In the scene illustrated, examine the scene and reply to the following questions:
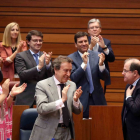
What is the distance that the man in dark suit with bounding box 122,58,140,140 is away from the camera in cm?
218

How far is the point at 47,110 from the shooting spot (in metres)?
2.00

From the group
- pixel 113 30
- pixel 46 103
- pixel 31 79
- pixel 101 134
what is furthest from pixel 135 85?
pixel 113 30

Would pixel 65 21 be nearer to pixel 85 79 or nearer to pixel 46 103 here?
pixel 85 79

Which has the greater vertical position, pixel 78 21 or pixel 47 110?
pixel 78 21

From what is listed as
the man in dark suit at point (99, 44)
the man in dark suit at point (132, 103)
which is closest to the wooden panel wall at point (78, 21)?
the man in dark suit at point (99, 44)

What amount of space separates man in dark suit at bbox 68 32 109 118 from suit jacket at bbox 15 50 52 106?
0.25m

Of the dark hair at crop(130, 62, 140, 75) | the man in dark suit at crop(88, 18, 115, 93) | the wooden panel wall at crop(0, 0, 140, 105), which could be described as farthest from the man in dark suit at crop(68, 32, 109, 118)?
the wooden panel wall at crop(0, 0, 140, 105)

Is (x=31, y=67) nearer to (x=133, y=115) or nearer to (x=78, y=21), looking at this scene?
(x=133, y=115)

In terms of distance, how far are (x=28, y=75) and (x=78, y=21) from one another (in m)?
1.63

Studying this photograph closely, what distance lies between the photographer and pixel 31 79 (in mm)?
2799

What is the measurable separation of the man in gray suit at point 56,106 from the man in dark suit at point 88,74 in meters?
0.57

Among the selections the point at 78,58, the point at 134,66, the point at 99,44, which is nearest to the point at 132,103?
the point at 134,66

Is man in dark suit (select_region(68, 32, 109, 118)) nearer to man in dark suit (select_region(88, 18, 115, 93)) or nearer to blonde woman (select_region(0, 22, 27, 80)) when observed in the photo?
man in dark suit (select_region(88, 18, 115, 93))

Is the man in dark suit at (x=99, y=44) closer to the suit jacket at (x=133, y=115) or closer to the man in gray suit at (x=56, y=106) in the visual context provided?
the suit jacket at (x=133, y=115)
